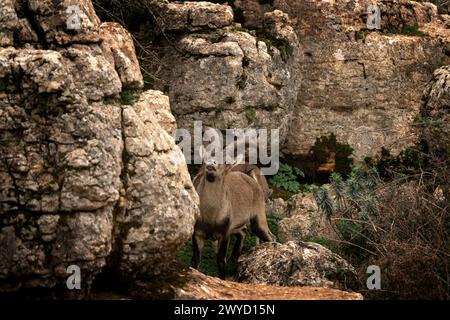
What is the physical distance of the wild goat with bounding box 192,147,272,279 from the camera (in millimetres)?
10625

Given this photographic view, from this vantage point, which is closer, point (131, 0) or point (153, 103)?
point (153, 103)

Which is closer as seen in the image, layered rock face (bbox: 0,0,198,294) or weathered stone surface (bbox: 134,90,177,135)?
layered rock face (bbox: 0,0,198,294)

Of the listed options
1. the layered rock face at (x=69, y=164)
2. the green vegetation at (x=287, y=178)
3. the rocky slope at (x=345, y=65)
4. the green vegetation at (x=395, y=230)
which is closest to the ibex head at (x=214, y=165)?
the green vegetation at (x=395, y=230)

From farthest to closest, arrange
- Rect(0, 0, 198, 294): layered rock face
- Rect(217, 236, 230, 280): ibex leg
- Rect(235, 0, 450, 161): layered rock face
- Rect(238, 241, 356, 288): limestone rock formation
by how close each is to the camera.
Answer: Rect(235, 0, 450, 161): layered rock face, Rect(217, 236, 230, 280): ibex leg, Rect(238, 241, 356, 288): limestone rock formation, Rect(0, 0, 198, 294): layered rock face

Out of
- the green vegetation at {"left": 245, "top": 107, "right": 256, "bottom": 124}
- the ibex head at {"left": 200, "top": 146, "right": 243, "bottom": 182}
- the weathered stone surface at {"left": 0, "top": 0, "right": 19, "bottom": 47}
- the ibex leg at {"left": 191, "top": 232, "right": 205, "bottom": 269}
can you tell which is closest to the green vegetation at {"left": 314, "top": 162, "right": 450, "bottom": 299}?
the ibex head at {"left": 200, "top": 146, "right": 243, "bottom": 182}

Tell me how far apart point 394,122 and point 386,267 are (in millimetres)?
5695

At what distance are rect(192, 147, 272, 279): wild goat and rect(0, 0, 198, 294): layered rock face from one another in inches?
135

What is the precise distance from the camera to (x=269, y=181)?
44.5 ft

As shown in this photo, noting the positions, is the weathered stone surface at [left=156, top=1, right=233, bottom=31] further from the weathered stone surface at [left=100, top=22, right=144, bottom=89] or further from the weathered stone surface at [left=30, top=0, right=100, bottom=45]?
the weathered stone surface at [left=30, top=0, right=100, bottom=45]

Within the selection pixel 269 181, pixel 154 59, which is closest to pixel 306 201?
pixel 269 181

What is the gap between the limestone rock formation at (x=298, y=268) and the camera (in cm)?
900

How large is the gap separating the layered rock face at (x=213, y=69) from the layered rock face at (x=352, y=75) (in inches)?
54.6

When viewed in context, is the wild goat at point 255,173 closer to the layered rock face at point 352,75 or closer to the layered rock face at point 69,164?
the layered rock face at point 352,75

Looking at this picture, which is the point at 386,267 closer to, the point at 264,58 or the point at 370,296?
the point at 370,296
